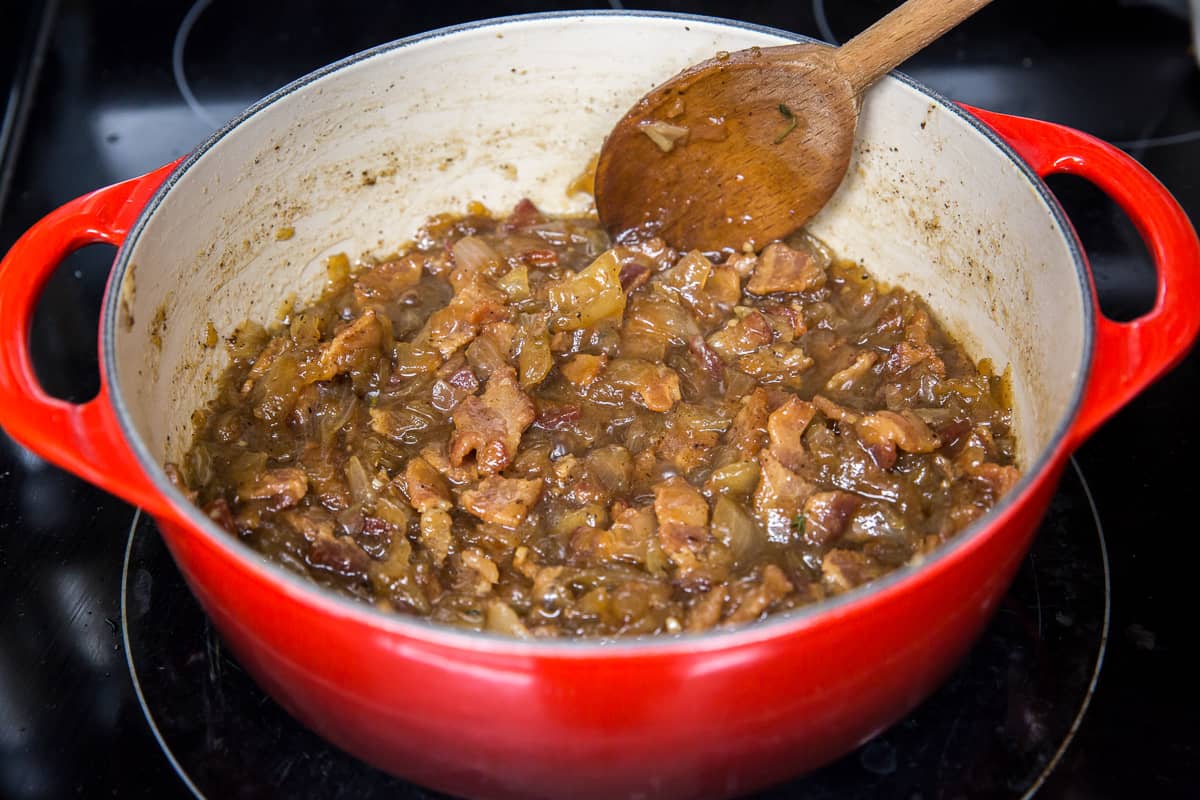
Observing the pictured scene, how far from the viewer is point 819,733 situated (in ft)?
5.48

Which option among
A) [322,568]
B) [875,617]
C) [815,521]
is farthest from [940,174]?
[322,568]

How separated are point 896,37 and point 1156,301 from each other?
0.82 m

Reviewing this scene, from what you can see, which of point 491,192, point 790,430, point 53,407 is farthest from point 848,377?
point 53,407

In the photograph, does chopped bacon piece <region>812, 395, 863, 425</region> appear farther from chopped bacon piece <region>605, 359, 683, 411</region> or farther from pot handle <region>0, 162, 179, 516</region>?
pot handle <region>0, 162, 179, 516</region>

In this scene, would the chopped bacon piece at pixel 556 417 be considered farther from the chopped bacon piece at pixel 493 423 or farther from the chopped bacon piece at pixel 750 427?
the chopped bacon piece at pixel 750 427

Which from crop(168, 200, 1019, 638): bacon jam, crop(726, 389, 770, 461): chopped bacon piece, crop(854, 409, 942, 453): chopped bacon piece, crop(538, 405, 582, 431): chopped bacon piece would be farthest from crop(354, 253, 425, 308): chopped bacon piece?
crop(854, 409, 942, 453): chopped bacon piece

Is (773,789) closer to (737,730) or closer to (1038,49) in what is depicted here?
(737,730)

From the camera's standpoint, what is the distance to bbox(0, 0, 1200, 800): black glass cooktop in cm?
199

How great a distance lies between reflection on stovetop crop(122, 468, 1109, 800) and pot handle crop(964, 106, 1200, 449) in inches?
23.5

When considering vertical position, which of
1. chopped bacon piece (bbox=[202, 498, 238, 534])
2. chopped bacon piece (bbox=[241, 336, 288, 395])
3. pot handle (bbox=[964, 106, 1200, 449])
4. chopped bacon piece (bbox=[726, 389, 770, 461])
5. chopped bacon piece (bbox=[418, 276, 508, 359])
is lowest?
chopped bacon piece (bbox=[726, 389, 770, 461])

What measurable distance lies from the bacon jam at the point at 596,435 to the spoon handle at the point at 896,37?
53cm

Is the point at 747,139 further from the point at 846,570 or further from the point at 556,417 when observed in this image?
the point at 846,570

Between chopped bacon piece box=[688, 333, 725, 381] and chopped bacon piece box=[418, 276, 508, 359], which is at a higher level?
chopped bacon piece box=[418, 276, 508, 359]

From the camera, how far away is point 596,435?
2428 mm
